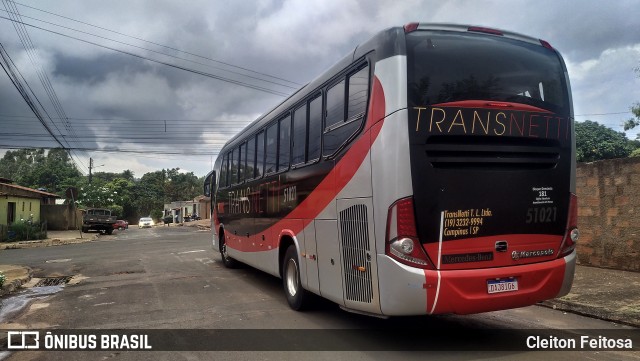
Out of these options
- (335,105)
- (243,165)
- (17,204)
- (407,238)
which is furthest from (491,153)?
(17,204)

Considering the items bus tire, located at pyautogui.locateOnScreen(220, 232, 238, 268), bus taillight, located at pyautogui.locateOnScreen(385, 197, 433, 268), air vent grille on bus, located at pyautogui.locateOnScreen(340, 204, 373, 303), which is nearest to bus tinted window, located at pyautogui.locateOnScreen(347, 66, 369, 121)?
air vent grille on bus, located at pyautogui.locateOnScreen(340, 204, 373, 303)

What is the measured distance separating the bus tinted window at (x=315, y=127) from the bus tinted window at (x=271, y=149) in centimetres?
159

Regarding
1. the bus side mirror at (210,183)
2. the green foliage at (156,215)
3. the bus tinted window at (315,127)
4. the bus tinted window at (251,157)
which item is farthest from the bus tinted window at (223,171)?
the green foliage at (156,215)

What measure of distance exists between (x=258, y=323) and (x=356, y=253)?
2111 millimetres

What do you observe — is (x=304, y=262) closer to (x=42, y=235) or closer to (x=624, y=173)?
(x=624, y=173)

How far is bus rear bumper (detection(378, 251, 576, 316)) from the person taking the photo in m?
4.43

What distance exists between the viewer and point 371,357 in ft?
15.8

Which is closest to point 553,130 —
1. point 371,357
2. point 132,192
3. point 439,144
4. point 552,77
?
point 552,77

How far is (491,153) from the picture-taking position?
483cm

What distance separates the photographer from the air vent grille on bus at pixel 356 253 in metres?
4.91

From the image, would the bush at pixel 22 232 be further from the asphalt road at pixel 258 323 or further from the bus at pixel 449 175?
the bus at pixel 449 175

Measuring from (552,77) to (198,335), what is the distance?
17.8ft

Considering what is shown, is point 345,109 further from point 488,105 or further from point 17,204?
point 17,204

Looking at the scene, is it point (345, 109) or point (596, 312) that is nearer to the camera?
point (345, 109)
